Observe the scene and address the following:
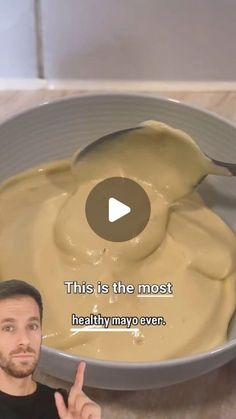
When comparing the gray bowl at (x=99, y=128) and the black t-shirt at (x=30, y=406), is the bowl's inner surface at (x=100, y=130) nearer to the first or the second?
the gray bowl at (x=99, y=128)

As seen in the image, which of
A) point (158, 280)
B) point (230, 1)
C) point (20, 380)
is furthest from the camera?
point (230, 1)

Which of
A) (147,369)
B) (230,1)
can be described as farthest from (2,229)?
(230,1)

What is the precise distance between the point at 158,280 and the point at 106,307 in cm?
5

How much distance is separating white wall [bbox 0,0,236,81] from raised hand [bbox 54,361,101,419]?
364 mm

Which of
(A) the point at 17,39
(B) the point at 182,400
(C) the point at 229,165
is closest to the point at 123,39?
(A) the point at 17,39

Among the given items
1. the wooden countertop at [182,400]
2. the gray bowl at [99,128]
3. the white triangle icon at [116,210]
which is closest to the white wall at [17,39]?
the gray bowl at [99,128]

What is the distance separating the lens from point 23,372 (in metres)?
0.33

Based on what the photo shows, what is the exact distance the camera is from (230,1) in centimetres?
64

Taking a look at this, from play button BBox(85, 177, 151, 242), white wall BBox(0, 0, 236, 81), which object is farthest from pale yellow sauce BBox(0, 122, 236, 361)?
white wall BBox(0, 0, 236, 81)

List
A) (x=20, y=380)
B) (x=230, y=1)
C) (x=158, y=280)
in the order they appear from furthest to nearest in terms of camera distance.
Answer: (x=230, y=1) < (x=158, y=280) < (x=20, y=380)

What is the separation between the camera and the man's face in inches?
12.9

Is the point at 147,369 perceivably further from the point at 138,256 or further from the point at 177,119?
the point at 177,119

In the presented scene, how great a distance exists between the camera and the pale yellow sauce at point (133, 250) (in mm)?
427

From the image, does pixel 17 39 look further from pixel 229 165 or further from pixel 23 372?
pixel 23 372
